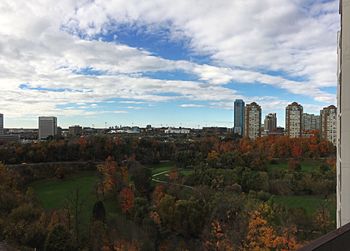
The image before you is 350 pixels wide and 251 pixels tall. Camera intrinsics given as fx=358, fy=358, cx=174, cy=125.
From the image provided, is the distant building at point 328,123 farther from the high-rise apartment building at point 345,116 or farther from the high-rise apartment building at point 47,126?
the high-rise apartment building at point 345,116

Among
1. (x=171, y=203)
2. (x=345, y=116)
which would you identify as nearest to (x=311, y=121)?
(x=171, y=203)

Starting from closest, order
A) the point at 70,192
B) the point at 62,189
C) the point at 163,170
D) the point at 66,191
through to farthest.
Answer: the point at 70,192 → the point at 66,191 → the point at 62,189 → the point at 163,170

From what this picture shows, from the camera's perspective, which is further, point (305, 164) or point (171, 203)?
point (305, 164)

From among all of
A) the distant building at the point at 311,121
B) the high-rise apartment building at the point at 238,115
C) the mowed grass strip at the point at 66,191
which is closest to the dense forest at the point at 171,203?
the mowed grass strip at the point at 66,191

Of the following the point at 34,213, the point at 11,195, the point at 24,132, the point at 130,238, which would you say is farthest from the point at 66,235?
the point at 24,132

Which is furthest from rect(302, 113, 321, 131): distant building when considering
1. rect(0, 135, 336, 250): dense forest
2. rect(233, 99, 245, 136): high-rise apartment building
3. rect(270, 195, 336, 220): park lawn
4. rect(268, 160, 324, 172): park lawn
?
rect(270, 195, 336, 220): park lawn

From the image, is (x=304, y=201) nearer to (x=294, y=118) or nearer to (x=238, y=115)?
(x=294, y=118)

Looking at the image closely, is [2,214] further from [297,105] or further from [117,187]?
[297,105]
